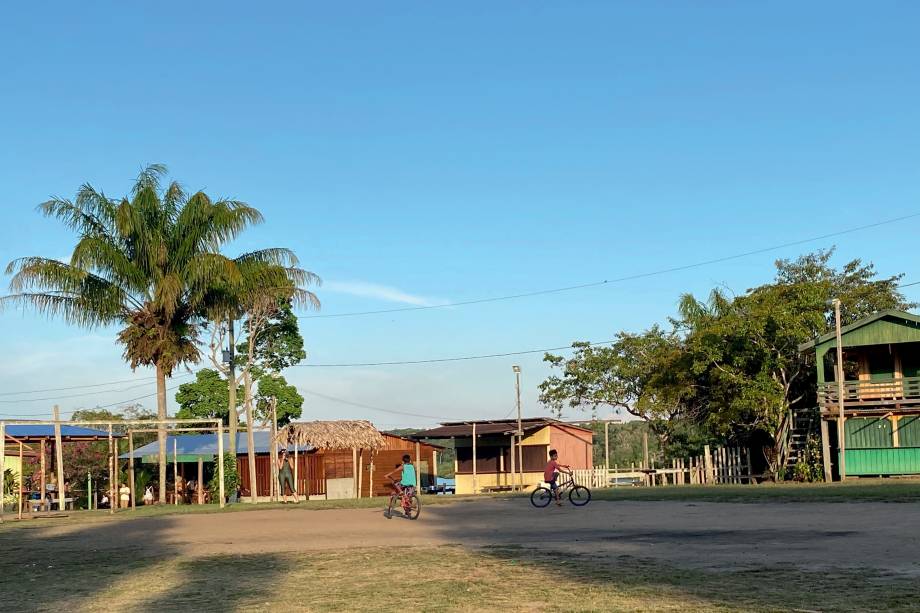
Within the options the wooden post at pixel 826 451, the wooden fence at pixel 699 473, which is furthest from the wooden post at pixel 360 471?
the wooden post at pixel 826 451

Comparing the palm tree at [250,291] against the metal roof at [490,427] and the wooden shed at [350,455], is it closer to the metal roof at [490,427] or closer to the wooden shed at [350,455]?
the wooden shed at [350,455]

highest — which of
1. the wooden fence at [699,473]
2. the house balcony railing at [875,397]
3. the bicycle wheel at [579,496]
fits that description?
the house balcony railing at [875,397]

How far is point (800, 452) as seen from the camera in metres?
41.5

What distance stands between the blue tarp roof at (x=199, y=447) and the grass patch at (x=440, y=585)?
93.1ft

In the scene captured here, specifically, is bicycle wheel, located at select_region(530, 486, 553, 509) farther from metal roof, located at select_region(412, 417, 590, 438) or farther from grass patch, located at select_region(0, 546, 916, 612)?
metal roof, located at select_region(412, 417, 590, 438)

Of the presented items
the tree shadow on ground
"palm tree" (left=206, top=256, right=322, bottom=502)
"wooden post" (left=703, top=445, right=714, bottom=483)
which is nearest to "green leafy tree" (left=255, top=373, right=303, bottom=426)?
"palm tree" (left=206, top=256, right=322, bottom=502)

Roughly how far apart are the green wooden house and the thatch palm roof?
18550mm

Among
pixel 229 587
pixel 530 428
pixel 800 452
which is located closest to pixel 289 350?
pixel 530 428

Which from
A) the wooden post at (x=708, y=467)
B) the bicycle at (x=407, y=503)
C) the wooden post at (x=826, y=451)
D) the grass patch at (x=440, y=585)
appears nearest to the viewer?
the grass patch at (x=440, y=585)

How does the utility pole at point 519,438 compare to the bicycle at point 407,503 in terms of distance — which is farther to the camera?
the utility pole at point 519,438

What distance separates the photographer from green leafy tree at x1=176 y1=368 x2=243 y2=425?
177ft

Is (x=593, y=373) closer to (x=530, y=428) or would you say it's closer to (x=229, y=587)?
(x=530, y=428)

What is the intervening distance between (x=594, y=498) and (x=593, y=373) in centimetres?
2398

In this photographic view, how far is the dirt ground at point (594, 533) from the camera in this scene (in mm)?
12844
